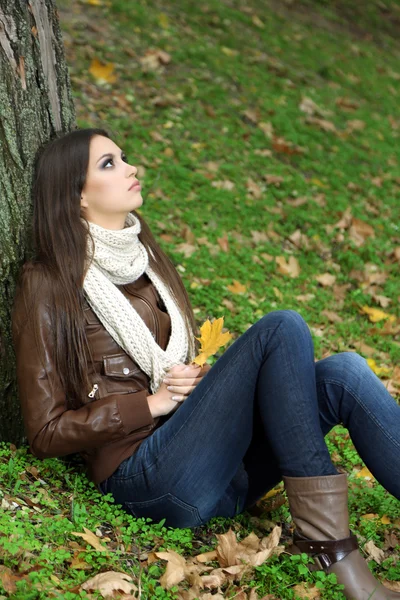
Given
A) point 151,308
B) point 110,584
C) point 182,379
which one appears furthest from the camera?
point 151,308

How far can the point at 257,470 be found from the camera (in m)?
2.80

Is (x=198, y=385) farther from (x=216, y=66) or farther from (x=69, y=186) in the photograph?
(x=216, y=66)

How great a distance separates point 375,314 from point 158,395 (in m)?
2.45

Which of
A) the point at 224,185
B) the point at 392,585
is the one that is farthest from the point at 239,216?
the point at 392,585

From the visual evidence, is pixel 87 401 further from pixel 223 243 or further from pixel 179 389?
pixel 223 243

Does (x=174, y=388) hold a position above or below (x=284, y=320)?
below

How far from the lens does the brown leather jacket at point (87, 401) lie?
252cm

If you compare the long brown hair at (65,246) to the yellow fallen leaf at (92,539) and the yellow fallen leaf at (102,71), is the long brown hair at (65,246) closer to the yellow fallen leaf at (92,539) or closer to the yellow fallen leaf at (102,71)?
the yellow fallen leaf at (92,539)

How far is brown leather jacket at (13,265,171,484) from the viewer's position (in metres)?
2.52

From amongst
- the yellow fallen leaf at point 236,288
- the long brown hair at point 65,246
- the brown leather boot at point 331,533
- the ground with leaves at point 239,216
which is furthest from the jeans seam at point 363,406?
the yellow fallen leaf at point 236,288

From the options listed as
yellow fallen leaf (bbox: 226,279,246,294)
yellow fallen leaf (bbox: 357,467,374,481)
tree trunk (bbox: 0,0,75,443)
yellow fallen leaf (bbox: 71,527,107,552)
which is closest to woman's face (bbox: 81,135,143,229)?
tree trunk (bbox: 0,0,75,443)

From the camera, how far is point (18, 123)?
9.29ft

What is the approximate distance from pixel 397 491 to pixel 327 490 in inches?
11.5

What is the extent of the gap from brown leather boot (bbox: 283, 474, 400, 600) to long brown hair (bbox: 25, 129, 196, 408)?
0.84 meters
